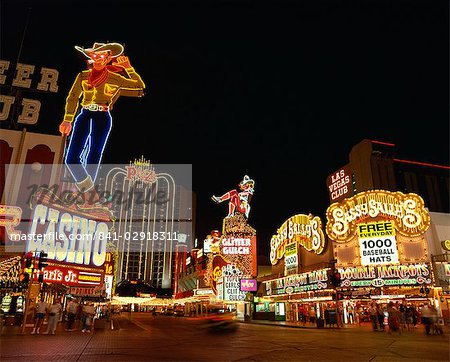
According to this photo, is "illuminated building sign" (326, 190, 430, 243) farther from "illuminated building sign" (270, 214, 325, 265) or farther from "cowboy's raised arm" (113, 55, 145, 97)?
"cowboy's raised arm" (113, 55, 145, 97)

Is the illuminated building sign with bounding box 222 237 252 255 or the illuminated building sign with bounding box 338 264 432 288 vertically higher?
the illuminated building sign with bounding box 222 237 252 255

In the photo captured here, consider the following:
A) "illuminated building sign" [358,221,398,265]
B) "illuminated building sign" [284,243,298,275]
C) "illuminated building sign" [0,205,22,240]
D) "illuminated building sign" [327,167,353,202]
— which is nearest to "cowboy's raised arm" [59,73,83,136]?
"illuminated building sign" [0,205,22,240]

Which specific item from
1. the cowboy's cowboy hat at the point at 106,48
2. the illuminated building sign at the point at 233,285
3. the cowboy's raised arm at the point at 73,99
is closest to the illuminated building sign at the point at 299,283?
the illuminated building sign at the point at 233,285

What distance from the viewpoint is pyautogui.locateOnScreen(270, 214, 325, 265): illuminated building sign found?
34.8 m

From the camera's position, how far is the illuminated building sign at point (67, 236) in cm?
2979

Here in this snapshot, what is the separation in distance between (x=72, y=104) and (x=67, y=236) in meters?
11.8

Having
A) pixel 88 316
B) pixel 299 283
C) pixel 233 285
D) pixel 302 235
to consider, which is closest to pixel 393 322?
pixel 299 283

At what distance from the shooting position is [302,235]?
36.7 m

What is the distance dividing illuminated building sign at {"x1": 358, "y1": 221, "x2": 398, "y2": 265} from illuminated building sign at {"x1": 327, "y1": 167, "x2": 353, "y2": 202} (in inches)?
418

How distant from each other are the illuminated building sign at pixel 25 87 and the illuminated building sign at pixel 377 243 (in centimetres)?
2933

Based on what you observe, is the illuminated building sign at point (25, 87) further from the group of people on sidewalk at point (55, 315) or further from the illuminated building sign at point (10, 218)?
the group of people on sidewalk at point (55, 315)

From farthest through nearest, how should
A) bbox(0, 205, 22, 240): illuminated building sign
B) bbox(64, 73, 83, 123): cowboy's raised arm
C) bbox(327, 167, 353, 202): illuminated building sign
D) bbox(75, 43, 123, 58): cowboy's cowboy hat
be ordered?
bbox(327, 167, 353, 202): illuminated building sign < bbox(64, 73, 83, 123): cowboy's raised arm < bbox(75, 43, 123, 58): cowboy's cowboy hat < bbox(0, 205, 22, 240): illuminated building sign

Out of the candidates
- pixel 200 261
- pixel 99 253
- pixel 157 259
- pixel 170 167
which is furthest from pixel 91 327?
pixel 157 259

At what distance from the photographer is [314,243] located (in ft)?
115
